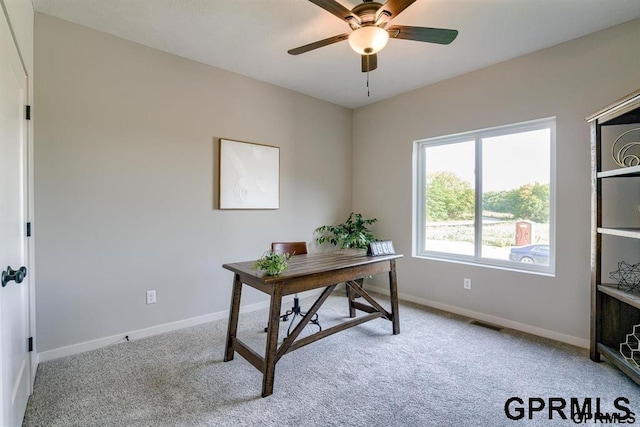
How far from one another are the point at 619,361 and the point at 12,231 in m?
3.88

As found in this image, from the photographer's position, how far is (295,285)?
218 cm

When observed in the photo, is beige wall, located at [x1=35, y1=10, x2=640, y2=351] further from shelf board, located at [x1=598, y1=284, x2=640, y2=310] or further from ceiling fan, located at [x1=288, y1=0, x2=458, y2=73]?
ceiling fan, located at [x1=288, y1=0, x2=458, y2=73]

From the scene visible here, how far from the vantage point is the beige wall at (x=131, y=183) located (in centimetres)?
244

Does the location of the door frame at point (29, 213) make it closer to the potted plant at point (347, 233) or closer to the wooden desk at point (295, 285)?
the wooden desk at point (295, 285)

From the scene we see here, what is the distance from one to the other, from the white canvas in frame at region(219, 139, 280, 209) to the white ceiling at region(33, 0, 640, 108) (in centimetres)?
86

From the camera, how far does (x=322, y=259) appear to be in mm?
2729

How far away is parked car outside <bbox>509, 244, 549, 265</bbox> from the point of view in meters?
3.00

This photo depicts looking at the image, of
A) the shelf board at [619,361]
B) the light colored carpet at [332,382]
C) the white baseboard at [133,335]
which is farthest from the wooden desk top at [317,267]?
the shelf board at [619,361]

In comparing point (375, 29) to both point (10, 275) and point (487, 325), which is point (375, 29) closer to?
point (10, 275)

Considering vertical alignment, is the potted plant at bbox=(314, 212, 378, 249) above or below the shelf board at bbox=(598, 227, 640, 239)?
below

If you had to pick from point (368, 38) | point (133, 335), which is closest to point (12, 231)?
point (133, 335)

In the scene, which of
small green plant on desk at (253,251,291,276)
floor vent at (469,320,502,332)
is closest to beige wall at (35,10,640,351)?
floor vent at (469,320,502,332)

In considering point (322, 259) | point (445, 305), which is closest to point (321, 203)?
point (322, 259)

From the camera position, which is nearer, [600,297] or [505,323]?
[600,297]
